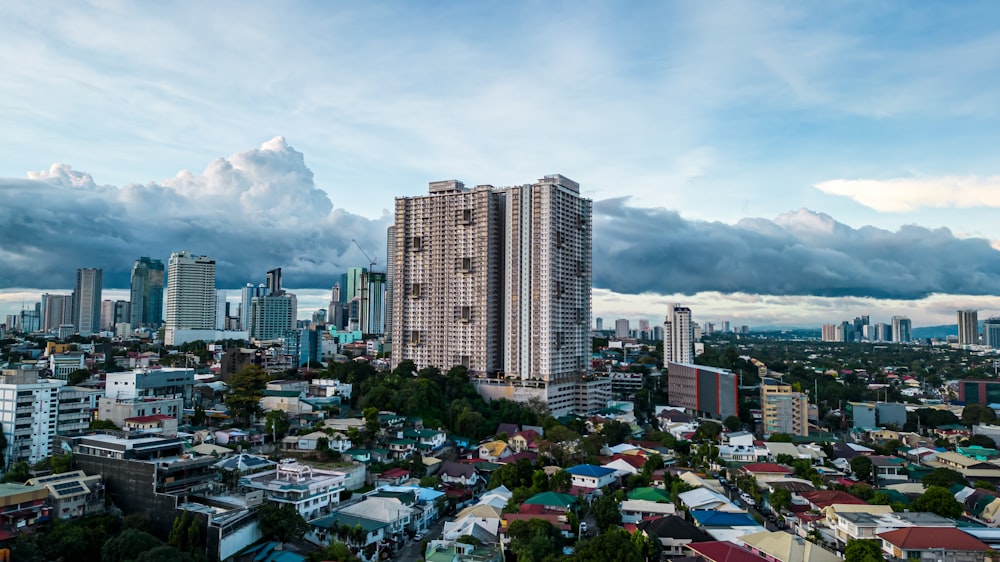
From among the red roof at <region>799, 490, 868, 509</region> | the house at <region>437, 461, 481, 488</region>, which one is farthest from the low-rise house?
the red roof at <region>799, 490, 868, 509</region>

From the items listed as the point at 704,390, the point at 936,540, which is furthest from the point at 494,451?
the point at 704,390

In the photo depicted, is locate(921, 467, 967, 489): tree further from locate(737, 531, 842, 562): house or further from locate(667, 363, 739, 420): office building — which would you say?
locate(667, 363, 739, 420): office building

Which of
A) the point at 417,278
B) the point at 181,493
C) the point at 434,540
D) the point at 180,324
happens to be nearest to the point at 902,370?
the point at 417,278

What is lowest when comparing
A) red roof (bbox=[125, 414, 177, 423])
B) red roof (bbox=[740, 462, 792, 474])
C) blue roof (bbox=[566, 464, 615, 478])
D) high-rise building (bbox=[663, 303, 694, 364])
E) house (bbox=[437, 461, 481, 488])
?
house (bbox=[437, 461, 481, 488])

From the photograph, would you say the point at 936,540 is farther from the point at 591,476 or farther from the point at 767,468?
the point at 591,476

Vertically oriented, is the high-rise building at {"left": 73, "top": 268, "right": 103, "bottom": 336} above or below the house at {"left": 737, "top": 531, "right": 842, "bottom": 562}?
above

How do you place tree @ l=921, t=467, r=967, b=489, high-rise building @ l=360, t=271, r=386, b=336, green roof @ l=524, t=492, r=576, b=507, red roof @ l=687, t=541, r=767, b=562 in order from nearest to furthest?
red roof @ l=687, t=541, r=767, b=562, green roof @ l=524, t=492, r=576, b=507, tree @ l=921, t=467, r=967, b=489, high-rise building @ l=360, t=271, r=386, b=336

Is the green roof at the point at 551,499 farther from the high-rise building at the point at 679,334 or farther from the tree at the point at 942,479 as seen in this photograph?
the high-rise building at the point at 679,334
